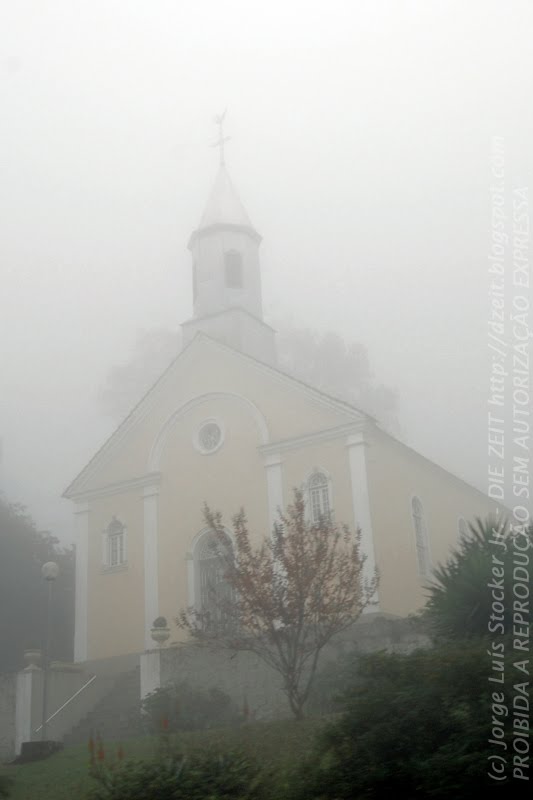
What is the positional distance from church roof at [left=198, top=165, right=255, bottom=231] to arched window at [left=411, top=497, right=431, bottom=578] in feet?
42.3

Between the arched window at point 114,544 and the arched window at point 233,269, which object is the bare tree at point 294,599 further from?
the arched window at point 233,269

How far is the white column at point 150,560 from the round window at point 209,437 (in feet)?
6.89

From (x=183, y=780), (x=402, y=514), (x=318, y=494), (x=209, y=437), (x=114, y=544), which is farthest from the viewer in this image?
(x=114, y=544)

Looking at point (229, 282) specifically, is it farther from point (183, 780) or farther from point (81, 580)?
point (183, 780)

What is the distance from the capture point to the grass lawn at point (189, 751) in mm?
12039

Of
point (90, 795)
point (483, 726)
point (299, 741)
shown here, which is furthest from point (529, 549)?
point (90, 795)

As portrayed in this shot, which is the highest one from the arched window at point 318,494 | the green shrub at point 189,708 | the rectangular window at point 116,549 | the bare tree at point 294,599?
the arched window at point 318,494

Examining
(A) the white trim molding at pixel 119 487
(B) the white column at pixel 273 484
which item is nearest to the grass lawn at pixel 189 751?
(B) the white column at pixel 273 484

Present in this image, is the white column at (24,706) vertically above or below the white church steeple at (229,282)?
below

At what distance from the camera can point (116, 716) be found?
2372cm

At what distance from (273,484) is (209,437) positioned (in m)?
3.13

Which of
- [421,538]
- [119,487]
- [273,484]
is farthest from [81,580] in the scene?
[421,538]

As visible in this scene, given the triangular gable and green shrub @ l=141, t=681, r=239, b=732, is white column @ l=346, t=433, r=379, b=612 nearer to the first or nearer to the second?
the triangular gable

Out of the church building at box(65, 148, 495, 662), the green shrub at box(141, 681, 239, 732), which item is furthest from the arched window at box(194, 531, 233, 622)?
the green shrub at box(141, 681, 239, 732)
